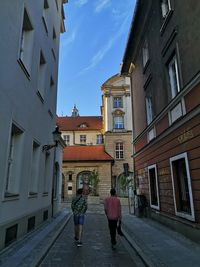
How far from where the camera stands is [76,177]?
38.5 metres

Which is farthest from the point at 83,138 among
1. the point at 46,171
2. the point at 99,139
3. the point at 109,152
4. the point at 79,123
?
the point at 46,171

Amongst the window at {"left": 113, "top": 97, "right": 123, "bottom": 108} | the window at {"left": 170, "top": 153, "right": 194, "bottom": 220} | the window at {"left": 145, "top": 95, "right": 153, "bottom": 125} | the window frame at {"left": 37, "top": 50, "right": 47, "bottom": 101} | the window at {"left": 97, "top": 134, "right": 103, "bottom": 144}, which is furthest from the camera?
the window at {"left": 97, "top": 134, "right": 103, "bottom": 144}

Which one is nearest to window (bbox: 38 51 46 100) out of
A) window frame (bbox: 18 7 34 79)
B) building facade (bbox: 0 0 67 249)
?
building facade (bbox: 0 0 67 249)

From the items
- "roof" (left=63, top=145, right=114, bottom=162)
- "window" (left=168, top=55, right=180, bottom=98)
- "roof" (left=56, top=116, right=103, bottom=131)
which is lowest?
"window" (left=168, top=55, right=180, bottom=98)

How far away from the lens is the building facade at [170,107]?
8070 mm

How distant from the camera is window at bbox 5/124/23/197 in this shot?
330 inches

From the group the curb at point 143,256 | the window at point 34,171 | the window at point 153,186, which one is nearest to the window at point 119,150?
the window at point 153,186

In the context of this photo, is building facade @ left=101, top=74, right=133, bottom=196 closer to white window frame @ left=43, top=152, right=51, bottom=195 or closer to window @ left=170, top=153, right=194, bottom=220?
white window frame @ left=43, top=152, right=51, bottom=195

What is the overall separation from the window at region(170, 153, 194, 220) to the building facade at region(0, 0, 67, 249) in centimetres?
576

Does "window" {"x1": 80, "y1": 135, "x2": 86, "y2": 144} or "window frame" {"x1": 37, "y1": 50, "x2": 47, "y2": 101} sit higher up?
"window" {"x1": 80, "y1": 135, "x2": 86, "y2": 144}

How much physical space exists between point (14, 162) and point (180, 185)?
6305mm

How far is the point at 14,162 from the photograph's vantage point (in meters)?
8.62

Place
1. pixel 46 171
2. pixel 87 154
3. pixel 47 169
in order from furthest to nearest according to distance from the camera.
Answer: pixel 87 154, pixel 47 169, pixel 46 171

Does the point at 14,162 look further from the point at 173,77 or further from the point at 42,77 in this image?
the point at 173,77
